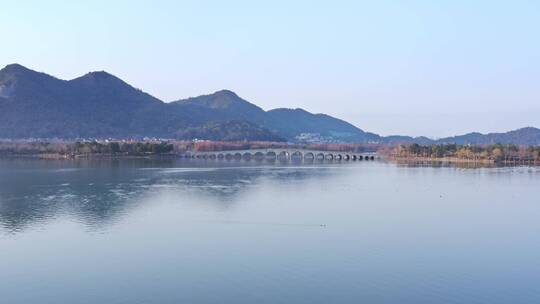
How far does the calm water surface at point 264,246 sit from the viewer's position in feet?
36.9

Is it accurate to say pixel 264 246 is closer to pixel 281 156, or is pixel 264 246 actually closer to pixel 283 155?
pixel 281 156

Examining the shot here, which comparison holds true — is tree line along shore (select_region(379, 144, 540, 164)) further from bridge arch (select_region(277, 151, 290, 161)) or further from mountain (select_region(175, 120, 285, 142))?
mountain (select_region(175, 120, 285, 142))

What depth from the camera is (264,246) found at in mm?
15094

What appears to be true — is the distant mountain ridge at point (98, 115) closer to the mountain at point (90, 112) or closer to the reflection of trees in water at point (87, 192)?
the mountain at point (90, 112)

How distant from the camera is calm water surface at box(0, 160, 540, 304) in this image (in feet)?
36.9

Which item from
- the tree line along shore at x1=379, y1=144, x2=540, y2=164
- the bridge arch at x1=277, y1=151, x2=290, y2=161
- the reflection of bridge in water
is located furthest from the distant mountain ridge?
the tree line along shore at x1=379, y1=144, x2=540, y2=164

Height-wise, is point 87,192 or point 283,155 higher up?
point 283,155

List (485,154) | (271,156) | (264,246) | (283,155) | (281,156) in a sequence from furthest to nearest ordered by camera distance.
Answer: (271,156) < (283,155) < (281,156) < (485,154) < (264,246)

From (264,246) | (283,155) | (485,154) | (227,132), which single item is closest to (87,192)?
(264,246)

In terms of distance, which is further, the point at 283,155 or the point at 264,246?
the point at 283,155

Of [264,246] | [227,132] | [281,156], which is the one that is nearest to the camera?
[264,246]

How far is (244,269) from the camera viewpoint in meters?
12.8

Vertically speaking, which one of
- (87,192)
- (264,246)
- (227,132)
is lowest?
(264,246)

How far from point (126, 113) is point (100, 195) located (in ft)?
385
